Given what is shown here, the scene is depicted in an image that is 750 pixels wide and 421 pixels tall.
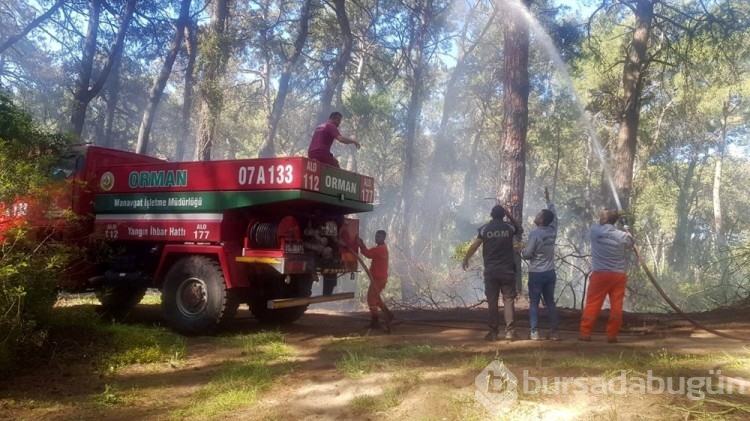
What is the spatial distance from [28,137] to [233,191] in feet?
9.45

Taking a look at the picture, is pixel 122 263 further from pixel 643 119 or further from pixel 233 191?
pixel 643 119

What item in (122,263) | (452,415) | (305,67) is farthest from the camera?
(305,67)

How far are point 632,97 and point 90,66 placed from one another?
1399 centimetres

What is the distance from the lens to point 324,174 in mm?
6816

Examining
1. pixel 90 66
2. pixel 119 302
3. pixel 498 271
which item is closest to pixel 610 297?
pixel 498 271

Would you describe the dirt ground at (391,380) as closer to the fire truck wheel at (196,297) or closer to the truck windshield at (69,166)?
the fire truck wheel at (196,297)

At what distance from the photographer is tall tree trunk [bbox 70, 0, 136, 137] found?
1255 centimetres

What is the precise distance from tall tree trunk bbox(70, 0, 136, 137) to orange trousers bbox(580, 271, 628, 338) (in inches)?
448

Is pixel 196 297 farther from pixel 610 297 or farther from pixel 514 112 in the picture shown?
pixel 514 112

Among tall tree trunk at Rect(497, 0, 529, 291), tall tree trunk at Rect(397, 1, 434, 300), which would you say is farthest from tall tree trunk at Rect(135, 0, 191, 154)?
tall tree trunk at Rect(397, 1, 434, 300)

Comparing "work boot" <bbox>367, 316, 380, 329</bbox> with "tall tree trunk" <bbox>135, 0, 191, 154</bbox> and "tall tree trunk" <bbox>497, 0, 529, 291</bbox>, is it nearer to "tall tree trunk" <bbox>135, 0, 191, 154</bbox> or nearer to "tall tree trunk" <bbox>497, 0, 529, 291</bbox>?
"tall tree trunk" <bbox>497, 0, 529, 291</bbox>

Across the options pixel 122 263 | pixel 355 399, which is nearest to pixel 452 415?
pixel 355 399

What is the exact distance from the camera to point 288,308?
8.31 meters

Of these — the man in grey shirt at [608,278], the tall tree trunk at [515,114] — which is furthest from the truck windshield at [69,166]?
the man in grey shirt at [608,278]
